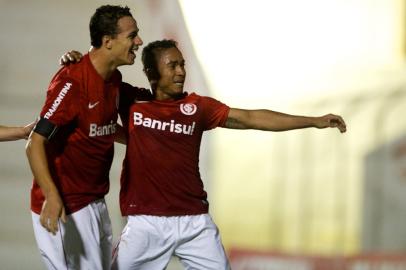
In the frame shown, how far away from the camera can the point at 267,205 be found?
676cm

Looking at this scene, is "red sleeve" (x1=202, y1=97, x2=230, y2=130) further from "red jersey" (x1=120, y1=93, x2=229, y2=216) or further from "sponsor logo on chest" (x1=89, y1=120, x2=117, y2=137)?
"sponsor logo on chest" (x1=89, y1=120, x2=117, y2=137)

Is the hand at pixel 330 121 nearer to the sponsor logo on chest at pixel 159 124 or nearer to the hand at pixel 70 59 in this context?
the sponsor logo on chest at pixel 159 124

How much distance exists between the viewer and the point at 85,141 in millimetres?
3908

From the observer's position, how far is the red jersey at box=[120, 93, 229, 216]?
4125 mm

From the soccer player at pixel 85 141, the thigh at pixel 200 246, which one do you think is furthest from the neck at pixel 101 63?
the thigh at pixel 200 246

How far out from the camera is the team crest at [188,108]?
13.7 ft

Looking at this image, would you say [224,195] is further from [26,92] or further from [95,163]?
[95,163]

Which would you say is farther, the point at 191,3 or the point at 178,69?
the point at 191,3

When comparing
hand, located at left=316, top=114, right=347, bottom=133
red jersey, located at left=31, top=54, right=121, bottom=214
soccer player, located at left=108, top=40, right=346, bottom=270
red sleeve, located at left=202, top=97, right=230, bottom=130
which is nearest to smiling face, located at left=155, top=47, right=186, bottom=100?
soccer player, located at left=108, top=40, right=346, bottom=270

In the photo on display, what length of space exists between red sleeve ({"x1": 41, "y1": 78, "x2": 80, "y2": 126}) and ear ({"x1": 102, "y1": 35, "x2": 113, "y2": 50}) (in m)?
0.25

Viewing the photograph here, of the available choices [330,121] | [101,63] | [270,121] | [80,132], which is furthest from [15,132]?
[330,121]

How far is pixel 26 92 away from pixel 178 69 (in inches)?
135

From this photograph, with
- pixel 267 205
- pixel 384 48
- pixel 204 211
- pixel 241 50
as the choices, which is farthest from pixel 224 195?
pixel 204 211

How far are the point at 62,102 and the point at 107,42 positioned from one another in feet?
1.24
